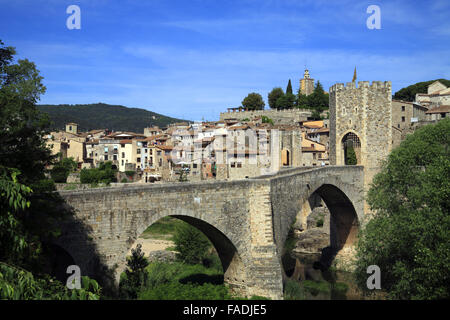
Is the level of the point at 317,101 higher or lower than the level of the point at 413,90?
lower

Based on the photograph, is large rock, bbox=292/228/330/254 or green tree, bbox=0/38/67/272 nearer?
green tree, bbox=0/38/67/272

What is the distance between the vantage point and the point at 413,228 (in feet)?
49.9

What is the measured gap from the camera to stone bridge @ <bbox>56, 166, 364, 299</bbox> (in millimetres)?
13375

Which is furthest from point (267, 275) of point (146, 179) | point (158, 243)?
point (146, 179)

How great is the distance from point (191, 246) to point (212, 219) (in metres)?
11.6

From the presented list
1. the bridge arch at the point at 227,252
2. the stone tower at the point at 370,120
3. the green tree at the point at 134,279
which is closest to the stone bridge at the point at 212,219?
the bridge arch at the point at 227,252

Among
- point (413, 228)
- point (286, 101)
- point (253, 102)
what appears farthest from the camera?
point (253, 102)

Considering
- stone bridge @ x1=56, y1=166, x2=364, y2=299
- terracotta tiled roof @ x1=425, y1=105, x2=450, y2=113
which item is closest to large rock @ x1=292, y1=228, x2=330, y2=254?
stone bridge @ x1=56, y1=166, x2=364, y2=299

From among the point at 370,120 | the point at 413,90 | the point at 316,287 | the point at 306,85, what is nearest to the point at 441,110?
the point at 370,120

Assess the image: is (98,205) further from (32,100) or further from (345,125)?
(345,125)

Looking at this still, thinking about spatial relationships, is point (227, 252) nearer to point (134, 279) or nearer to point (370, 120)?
point (134, 279)

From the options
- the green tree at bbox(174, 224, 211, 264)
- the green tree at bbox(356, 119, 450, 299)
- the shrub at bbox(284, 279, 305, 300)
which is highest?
the green tree at bbox(356, 119, 450, 299)

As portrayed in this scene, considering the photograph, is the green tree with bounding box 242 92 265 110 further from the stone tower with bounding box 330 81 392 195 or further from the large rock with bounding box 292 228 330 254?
the stone tower with bounding box 330 81 392 195

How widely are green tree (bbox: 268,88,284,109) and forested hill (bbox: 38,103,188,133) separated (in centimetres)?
4704
